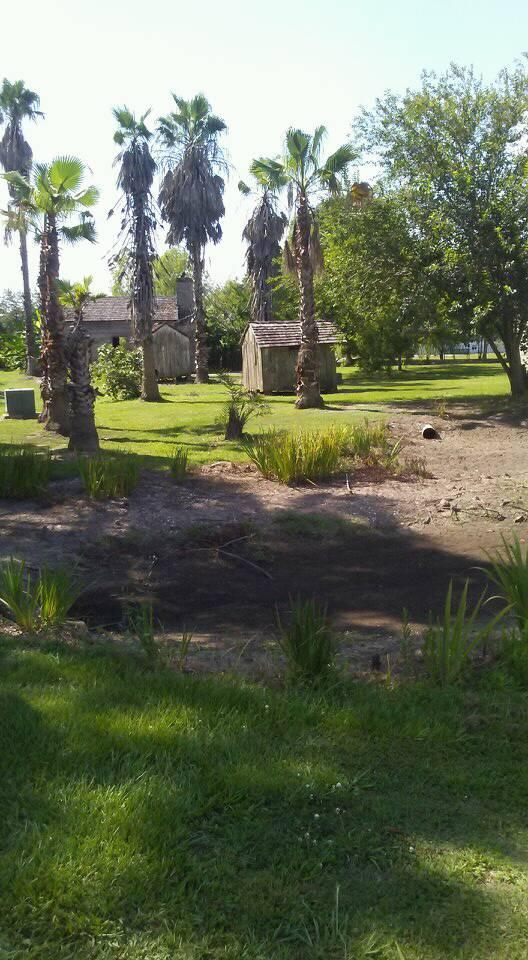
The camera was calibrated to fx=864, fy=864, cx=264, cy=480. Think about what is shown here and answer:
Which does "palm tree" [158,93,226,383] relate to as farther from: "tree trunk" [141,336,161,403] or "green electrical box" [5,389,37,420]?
"green electrical box" [5,389,37,420]

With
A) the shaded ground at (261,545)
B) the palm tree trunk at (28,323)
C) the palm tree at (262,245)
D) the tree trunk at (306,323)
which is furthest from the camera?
the palm tree at (262,245)

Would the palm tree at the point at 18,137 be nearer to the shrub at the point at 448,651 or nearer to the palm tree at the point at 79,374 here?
the palm tree at the point at 79,374

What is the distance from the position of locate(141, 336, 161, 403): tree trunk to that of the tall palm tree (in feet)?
39.1

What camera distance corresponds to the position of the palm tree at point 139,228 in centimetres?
3098

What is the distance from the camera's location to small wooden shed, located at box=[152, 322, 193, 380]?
47719 millimetres

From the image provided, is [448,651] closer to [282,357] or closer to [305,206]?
[305,206]

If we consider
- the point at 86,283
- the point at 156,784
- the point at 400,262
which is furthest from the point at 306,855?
the point at 400,262

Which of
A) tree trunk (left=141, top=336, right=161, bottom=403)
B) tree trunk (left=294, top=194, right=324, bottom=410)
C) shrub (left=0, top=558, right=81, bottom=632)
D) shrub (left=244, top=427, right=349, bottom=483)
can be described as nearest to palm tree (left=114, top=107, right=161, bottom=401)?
tree trunk (left=141, top=336, right=161, bottom=403)

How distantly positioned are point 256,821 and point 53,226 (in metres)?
17.8

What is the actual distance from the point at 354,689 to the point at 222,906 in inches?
84.7

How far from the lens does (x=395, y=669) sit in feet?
18.4

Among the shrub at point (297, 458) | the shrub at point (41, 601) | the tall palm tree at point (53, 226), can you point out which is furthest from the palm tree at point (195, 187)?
the shrub at point (41, 601)

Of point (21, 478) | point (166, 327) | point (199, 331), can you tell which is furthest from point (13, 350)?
point (21, 478)

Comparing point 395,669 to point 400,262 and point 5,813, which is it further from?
point 400,262
